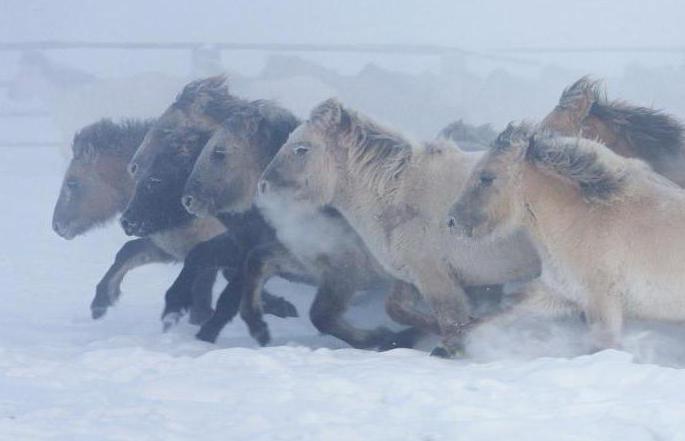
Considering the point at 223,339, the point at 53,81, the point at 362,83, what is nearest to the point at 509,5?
the point at 362,83

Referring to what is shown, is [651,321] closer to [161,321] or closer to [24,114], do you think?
[161,321]

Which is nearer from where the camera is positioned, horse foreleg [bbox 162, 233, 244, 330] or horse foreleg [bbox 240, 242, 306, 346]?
horse foreleg [bbox 240, 242, 306, 346]

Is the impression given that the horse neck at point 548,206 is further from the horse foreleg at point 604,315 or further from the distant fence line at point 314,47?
the distant fence line at point 314,47

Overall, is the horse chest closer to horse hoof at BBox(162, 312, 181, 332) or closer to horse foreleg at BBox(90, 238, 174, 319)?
horse hoof at BBox(162, 312, 181, 332)

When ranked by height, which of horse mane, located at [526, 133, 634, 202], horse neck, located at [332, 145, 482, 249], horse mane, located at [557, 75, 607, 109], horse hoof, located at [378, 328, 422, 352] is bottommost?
horse hoof, located at [378, 328, 422, 352]

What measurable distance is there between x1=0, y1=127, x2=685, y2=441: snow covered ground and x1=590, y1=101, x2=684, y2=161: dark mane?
4.04 feet

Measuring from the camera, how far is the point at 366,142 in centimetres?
648

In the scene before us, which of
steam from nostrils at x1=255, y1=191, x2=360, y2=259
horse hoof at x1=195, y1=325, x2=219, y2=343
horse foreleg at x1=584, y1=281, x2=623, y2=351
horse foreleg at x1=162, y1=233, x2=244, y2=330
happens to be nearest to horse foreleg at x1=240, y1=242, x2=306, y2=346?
steam from nostrils at x1=255, y1=191, x2=360, y2=259

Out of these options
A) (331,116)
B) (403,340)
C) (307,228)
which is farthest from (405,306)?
(331,116)

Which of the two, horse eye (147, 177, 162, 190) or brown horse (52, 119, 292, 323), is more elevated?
horse eye (147, 177, 162, 190)

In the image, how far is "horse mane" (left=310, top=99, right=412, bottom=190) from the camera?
6371 mm

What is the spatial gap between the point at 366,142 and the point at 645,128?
1.60 metres

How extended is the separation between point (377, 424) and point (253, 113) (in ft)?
10.6

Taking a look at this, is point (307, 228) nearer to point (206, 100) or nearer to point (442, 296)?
point (442, 296)
